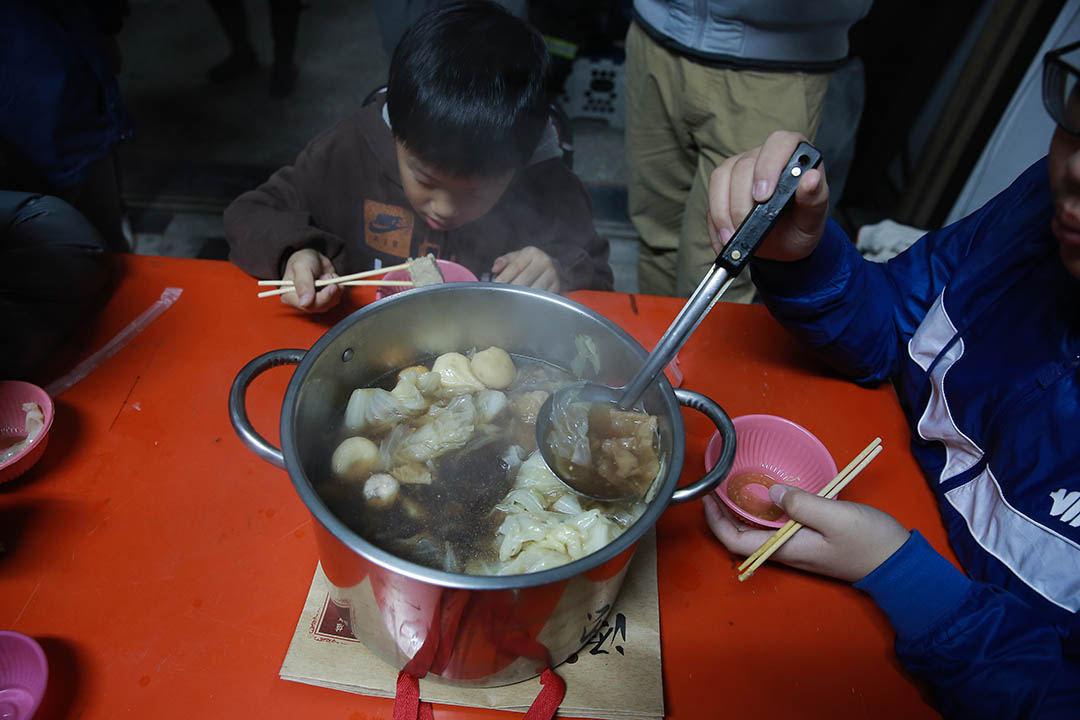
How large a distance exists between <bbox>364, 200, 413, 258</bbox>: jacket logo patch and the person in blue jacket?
1298 mm

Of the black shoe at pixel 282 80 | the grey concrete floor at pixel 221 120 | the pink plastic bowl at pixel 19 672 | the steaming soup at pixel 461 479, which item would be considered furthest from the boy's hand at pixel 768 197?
the black shoe at pixel 282 80

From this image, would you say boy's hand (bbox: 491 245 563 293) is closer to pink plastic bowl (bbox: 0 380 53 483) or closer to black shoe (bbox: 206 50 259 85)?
pink plastic bowl (bbox: 0 380 53 483)

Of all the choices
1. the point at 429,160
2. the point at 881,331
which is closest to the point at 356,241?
the point at 429,160

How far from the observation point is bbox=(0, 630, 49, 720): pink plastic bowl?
1.06 m

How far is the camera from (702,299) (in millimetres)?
1170

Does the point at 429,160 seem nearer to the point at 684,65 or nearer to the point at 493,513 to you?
the point at 493,513

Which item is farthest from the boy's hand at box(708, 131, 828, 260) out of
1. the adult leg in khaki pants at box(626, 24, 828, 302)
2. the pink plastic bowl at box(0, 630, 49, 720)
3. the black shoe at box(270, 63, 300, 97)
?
the black shoe at box(270, 63, 300, 97)

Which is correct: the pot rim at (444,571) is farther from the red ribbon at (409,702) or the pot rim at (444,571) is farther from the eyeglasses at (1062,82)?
the eyeglasses at (1062,82)

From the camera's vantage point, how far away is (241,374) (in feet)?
3.68

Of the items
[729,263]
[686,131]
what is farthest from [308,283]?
[686,131]

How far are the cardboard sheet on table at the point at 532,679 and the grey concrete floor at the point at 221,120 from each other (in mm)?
3246

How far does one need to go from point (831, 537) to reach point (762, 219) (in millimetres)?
726

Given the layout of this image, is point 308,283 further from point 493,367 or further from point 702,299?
point 702,299

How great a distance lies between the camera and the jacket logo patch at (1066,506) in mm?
1234
